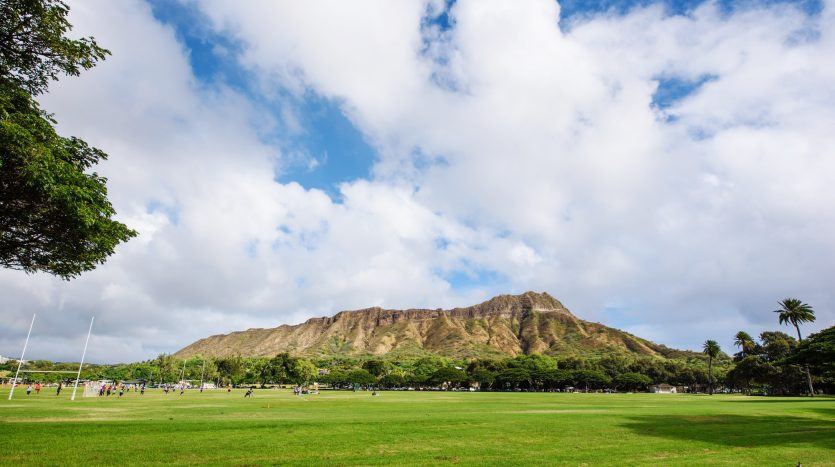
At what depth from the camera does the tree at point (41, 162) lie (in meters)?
14.9

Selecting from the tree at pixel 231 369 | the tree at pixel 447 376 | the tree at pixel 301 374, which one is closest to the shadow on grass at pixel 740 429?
the tree at pixel 447 376

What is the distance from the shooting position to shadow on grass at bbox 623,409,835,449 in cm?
2131

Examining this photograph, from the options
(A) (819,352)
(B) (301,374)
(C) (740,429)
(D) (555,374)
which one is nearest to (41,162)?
(C) (740,429)

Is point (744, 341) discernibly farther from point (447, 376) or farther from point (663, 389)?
point (447, 376)

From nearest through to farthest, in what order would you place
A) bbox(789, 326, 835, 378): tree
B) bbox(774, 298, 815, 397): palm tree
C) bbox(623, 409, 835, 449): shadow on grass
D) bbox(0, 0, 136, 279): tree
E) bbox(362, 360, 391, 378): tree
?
bbox(0, 0, 136, 279): tree, bbox(623, 409, 835, 449): shadow on grass, bbox(789, 326, 835, 378): tree, bbox(774, 298, 815, 397): palm tree, bbox(362, 360, 391, 378): tree

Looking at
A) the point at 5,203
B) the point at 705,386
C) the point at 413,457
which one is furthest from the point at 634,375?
the point at 5,203

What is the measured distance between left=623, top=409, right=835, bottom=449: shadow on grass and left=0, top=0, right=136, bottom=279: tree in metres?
28.3

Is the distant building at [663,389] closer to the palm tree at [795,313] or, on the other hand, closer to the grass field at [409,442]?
the palm tree at [795,313]

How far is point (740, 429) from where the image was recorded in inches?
1013

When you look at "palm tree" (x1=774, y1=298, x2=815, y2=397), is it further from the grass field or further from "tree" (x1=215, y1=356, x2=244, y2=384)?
"tree" (x1=215, y1=356, x2=244, y2=384)

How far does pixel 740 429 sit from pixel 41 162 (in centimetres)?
3587

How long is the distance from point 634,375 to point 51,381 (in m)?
178

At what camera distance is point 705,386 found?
14600 centimetres

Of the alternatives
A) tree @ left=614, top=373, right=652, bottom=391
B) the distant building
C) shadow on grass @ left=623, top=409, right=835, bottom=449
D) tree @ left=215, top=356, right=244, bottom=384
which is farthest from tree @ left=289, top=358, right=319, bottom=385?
shadow on grass @ left=623, top=409, right=835, bottom=449
